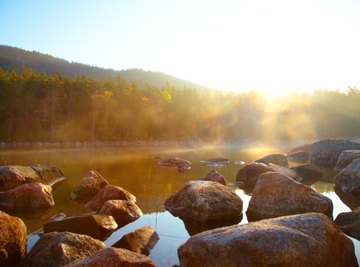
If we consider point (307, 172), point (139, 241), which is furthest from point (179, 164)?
point (139, 241)

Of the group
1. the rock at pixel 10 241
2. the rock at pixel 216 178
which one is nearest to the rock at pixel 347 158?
the rock at pixel 216 178

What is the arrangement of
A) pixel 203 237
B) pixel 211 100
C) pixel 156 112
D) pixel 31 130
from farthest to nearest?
pixel 211 100 < pixel 156 112 < pixel 31 130 < pixel 203 237

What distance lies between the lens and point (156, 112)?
75.7 metres

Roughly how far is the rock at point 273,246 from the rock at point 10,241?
421 cm

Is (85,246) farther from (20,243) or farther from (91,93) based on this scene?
(91,93)

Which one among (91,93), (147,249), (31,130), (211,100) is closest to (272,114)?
(211,100)

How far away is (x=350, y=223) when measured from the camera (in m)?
11.1

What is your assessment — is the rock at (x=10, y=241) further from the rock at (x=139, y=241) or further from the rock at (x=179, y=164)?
the rock at (x=179, y=164)

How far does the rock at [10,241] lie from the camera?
855cm

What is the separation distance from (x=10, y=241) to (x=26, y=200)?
20.9 feet

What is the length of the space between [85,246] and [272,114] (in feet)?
317

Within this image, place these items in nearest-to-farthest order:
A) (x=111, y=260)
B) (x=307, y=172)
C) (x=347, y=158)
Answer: (x=111, y=260) < (x=307, y=172) < (x=347, y=158)

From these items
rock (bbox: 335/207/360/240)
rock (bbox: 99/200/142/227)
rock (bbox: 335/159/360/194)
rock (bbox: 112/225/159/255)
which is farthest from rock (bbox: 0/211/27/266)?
rock (bbox: 335/159/360/194)

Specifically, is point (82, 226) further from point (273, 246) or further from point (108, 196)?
point (273, 246)
